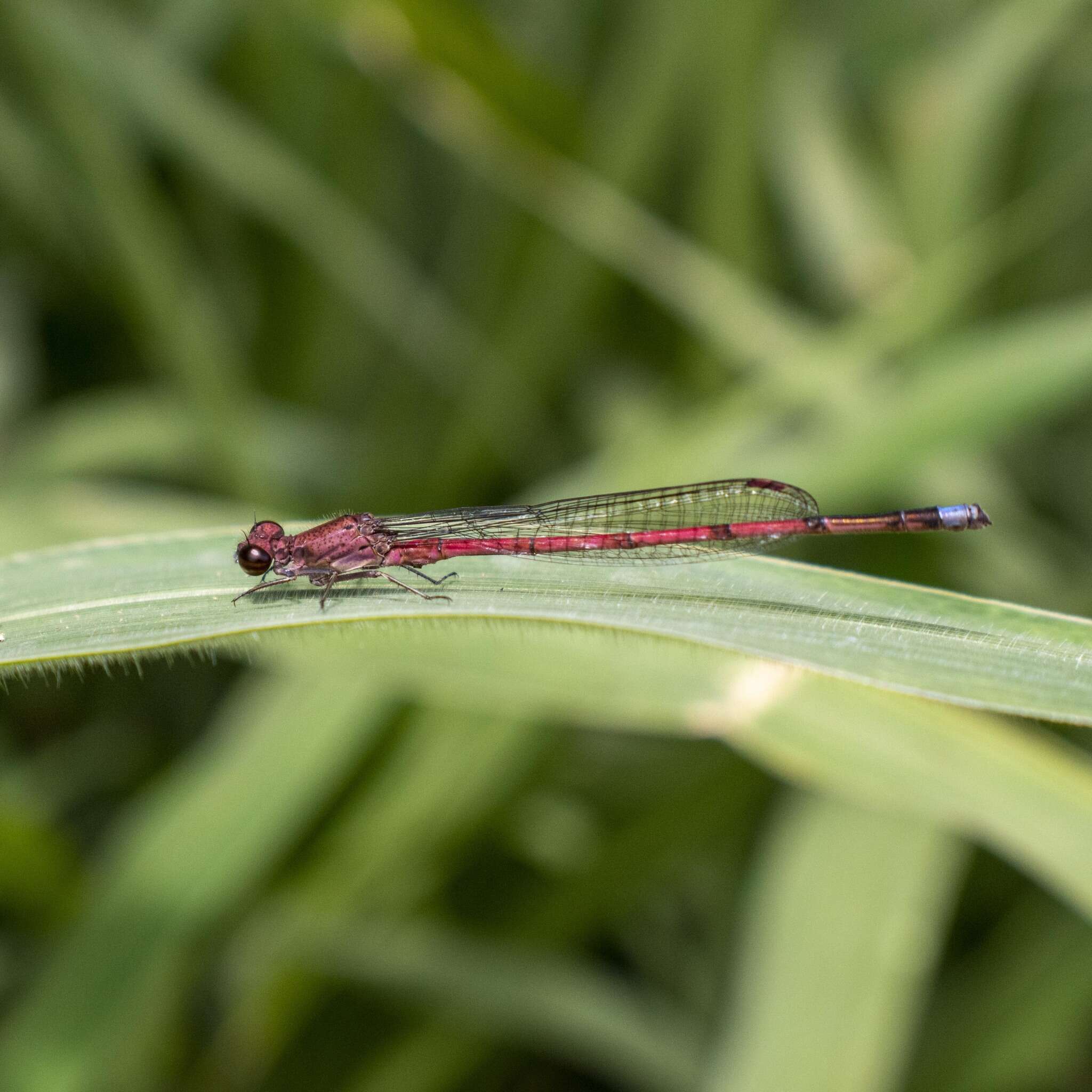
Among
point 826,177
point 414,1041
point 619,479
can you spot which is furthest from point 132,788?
point 826,177

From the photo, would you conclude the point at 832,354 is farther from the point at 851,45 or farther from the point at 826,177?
the point at 851,45

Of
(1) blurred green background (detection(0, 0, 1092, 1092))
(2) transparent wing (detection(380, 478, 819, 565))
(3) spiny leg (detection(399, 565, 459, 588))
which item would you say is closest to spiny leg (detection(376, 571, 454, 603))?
(3) spiny leg (detection(399, 565, 459, 588))

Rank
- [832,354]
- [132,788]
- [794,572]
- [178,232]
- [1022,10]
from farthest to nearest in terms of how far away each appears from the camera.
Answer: [178,232] < [1022,10] < [132,788] < [832,354] < [794,572]

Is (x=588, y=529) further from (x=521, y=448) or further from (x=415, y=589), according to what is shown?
(x=521, y=448)

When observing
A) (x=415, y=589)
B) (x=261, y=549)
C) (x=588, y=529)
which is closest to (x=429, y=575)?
(x=415, y=589)

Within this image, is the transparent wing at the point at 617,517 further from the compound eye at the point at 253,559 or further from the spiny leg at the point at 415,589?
the compound eye at the point at 253,559

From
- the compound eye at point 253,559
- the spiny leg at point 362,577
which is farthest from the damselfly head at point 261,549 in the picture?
the spiny leg at point 362,577
